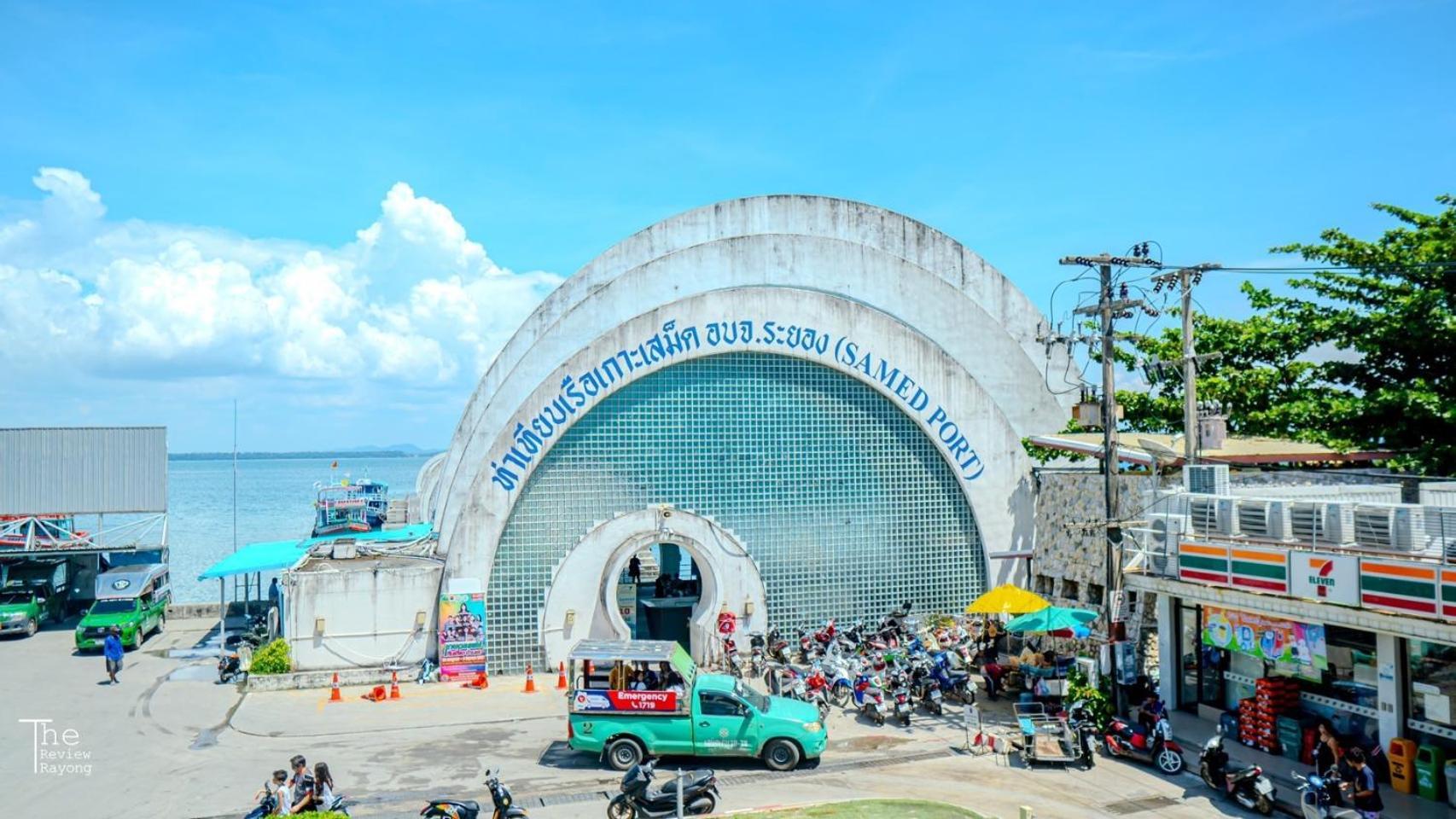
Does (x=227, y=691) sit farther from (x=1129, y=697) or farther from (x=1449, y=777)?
(x=1449, y=777)

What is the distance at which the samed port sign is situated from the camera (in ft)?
50.8

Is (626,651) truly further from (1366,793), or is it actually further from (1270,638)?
(1366,793)

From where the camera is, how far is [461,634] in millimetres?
24750

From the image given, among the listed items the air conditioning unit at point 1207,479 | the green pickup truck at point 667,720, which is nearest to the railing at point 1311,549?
the air conditioning unit at point 1207,479

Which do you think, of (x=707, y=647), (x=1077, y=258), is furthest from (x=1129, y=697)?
(x=707, y=647)

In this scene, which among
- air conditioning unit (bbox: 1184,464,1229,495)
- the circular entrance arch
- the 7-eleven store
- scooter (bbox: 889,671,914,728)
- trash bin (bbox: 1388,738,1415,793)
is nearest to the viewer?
the 7-eleven store

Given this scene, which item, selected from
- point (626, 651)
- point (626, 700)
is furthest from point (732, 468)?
point (626, 700)

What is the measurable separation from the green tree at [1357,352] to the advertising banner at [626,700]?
40.7 ft

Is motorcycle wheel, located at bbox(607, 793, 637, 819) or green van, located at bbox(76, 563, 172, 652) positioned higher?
green van, located at bbox(76, 563, 172, 652)

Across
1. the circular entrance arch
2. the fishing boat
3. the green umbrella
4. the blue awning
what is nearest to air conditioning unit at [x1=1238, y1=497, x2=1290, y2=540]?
the green umbrella

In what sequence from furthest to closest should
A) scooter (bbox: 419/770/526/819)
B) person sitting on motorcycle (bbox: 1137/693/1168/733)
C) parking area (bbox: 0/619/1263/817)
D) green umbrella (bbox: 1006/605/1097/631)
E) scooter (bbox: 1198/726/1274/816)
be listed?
green umbrella (bbox: 1006/605/1097/631)
person sitting on motorcycle (bbox: 1137/693/1168/733)
parking area (bbox: 0/619/1263/817)
scooter (bbox: 1198/726/1274/816)
scooter (bbox: 419/770/526/819)

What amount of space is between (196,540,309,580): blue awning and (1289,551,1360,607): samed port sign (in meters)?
23.0

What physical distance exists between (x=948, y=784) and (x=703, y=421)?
12.2 meters

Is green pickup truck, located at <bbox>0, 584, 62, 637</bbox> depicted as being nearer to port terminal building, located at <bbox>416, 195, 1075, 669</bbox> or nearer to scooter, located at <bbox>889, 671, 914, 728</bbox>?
port terminal building, located at <bbox>416, 195, 1075, 669</bbox>
